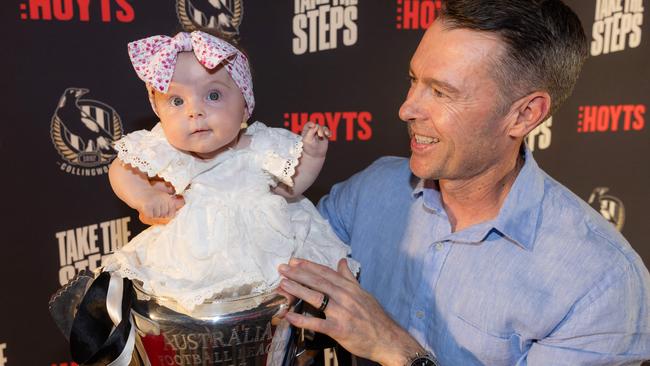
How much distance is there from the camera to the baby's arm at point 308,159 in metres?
1.15

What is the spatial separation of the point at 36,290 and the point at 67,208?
284 millimetres

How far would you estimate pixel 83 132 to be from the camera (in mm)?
1747

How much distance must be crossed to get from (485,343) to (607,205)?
1.56 meters

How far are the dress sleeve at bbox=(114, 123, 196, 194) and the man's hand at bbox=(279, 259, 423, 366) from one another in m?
0.26

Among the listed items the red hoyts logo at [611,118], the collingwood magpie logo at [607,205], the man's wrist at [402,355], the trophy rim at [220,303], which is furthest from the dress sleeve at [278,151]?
the collingwood magpie logo at [607,205]

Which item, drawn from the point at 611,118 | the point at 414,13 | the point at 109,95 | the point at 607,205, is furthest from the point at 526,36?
the point at 607,205

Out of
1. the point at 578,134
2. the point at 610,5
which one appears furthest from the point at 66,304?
the point at 610,5

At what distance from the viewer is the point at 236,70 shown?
108 centimetres

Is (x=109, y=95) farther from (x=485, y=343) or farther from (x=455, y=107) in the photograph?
(x=485, y=343)

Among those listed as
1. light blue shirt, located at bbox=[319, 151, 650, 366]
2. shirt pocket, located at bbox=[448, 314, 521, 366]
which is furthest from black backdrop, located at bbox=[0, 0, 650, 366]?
shirt pocket, located at bbox=[448, 314, 521, 366]

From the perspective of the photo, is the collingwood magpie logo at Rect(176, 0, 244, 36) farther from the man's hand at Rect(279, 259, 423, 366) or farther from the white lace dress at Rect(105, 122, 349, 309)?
the man's hand at Rect(279, 259, 423, 366)

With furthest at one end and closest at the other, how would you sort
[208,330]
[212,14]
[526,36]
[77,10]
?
[212,14]
[77,10]
[526,36]
[208,330]

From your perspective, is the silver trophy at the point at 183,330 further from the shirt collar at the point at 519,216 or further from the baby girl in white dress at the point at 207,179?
the shirt collar at the point at 519,216

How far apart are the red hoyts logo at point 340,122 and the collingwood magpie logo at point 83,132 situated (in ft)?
1.90
